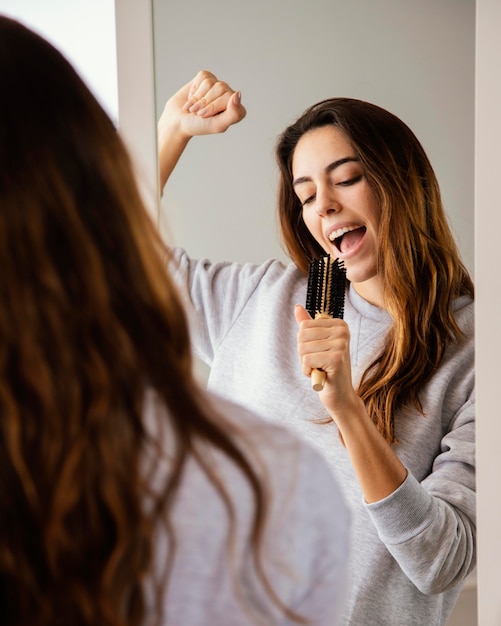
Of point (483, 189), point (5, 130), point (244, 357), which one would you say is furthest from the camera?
point (244, 357)

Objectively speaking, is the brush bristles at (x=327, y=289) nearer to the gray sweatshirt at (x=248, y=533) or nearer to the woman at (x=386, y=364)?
the woman at (x=386, y=364)

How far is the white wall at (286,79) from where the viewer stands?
2.67 feet

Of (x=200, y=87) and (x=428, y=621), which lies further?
(x=200, y=87)

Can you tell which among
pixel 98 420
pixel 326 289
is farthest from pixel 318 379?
pixel 98 420

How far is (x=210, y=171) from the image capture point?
0.95 meters

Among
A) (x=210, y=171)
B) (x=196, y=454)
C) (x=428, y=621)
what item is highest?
(x=210, y=171)

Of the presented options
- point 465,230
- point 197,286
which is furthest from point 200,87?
point 465,230

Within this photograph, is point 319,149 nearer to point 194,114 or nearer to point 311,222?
point 311,222

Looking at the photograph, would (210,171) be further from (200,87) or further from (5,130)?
(5,130)

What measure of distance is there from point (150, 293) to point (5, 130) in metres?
0.10

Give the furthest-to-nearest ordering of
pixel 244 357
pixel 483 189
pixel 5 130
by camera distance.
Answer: pixel 244 357 → pixel 483 189 → pixel 5 130

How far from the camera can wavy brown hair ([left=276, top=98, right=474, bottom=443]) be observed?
2.67ft

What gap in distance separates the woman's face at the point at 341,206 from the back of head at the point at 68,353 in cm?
47

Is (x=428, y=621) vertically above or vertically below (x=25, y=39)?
below
